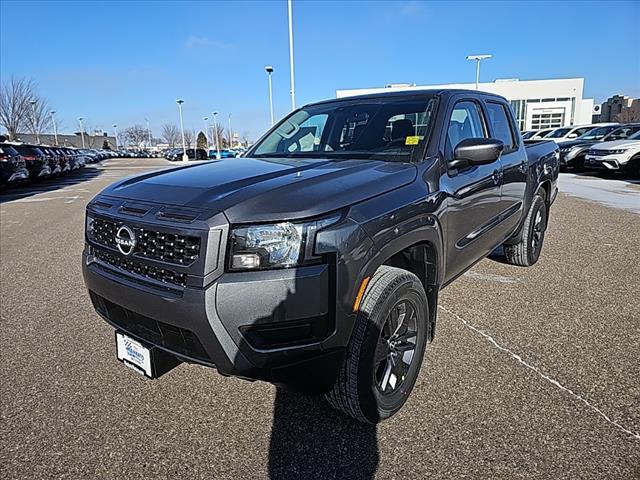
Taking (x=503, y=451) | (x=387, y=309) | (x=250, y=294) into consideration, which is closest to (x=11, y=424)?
(x=250, y=294)

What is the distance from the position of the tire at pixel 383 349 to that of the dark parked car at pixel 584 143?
18.2 metres

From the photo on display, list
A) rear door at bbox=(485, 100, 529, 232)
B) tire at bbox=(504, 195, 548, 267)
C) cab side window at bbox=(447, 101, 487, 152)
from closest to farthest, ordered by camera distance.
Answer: cab side window at bbox=(447, 101, 487, 152)
rear door at bbox=(485, 100, 529, 232)
tire at bbox=(504, 195, 548, 267)

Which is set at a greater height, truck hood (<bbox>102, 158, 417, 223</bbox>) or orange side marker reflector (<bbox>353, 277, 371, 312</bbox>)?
truck hood (<bbox>102, 158, 417, 223</bbox>)

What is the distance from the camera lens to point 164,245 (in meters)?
2.17

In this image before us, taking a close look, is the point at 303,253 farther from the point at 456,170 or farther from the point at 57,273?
the point at 57,273

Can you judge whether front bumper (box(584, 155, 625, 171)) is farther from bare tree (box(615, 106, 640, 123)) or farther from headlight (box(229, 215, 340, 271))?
bare tree (box(615, 106, 640, 123))

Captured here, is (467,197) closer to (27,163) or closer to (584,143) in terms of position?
(584,143)

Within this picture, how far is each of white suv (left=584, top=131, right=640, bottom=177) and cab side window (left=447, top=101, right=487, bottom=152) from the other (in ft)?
44.7

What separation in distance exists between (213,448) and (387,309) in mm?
1149

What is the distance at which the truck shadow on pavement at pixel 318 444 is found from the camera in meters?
2.25

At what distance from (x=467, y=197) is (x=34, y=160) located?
19.9 metres

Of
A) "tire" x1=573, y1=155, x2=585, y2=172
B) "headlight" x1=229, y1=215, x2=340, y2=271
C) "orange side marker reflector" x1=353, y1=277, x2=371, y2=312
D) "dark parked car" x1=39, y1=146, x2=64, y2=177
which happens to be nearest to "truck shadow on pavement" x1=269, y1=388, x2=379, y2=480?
"orange side marker reflector" x1=353, y1=277, x2=371, y2=312

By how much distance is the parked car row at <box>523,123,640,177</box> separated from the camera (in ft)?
48.8

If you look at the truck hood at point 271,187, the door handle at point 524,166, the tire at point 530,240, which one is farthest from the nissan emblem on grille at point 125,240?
the tire at point 530,240
